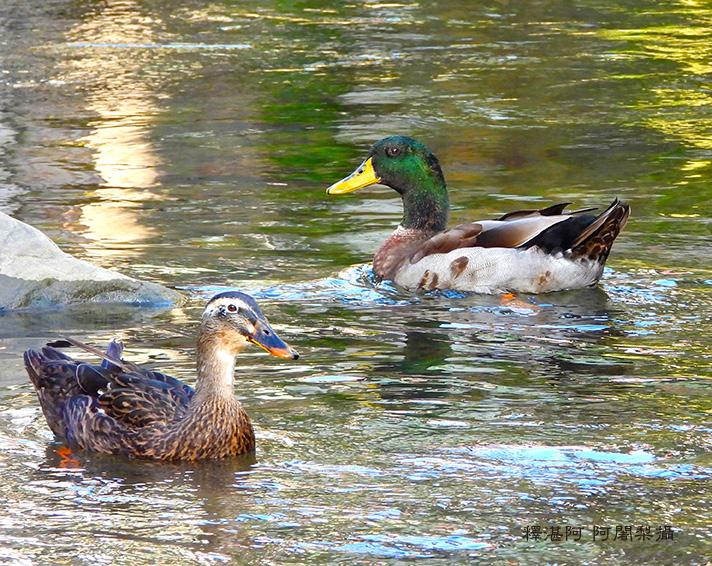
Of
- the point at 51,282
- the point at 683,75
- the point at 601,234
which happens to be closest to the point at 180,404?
the point at 51,282

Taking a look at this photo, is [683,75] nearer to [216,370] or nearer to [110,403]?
[216,370]

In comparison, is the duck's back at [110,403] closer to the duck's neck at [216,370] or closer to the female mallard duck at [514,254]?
the duck's neck at [216,370]

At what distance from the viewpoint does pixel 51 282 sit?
10.5m

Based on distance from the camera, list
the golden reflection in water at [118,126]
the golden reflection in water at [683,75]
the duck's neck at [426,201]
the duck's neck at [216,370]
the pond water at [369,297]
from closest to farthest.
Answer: the pond water at [369,297], the duck's neck at [216,370], the duck's neck at [426,201], the golden reflection in water at [118,126], the golden reflection in water at [683,75]

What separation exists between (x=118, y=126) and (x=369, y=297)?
7394mm

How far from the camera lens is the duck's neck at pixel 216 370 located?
23.6 ft

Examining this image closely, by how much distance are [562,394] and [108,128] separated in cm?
1016

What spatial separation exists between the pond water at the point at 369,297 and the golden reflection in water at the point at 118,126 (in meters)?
0.06

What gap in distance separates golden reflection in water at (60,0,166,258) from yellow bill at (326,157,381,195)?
1610mm

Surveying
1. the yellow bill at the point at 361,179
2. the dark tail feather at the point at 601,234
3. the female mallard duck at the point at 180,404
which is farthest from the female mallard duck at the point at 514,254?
the female mallard duck at the point at 180,404

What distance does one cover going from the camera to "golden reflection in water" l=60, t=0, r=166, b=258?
1289 centimetres

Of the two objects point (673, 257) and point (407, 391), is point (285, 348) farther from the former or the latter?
point (673, 257)

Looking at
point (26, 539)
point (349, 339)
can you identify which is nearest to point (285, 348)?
point (26, 539)

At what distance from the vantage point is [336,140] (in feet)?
54.6
